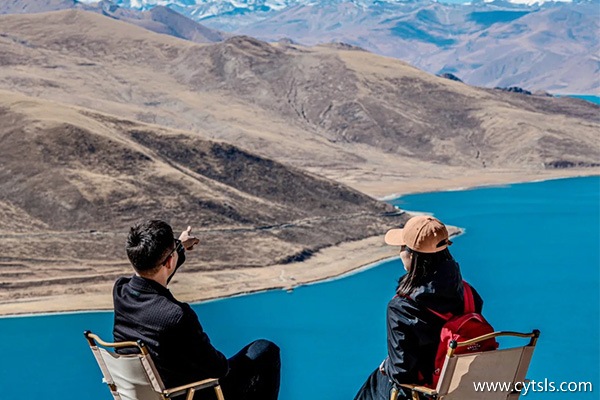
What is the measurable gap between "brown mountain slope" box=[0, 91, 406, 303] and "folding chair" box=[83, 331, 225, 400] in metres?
47.5

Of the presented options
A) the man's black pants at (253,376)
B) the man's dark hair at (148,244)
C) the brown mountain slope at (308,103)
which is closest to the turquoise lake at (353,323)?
the man's black pants at (253,376)

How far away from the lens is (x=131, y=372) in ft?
17.7

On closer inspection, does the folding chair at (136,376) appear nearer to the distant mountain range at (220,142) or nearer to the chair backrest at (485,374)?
the chair backrest at (485,374)

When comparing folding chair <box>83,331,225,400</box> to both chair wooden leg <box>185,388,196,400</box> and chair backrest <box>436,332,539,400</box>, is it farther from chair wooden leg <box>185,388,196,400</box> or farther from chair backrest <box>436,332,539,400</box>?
chair backrest <box>436,332,539,400</box>

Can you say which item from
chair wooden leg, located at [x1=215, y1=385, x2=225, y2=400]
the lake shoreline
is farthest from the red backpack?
the lake shoreline

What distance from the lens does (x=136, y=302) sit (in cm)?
564

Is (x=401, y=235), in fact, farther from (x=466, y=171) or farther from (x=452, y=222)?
(x=466, y=171)

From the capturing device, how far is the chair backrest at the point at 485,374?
5098 millimetres

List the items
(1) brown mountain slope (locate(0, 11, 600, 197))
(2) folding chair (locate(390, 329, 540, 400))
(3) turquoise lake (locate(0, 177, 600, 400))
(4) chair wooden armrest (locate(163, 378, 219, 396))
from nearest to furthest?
(2) folding chair (locate(390, 329, 540, 400)), (4) chair wooden armrest (locate(163, 378, 219, 396)), (3) turquoise lake (locate(0, 177, 600, 400)), (1) brown mountain slope (locate(0, 11, 600, 197))

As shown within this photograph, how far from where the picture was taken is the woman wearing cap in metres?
5.47

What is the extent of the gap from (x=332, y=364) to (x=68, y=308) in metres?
18.1

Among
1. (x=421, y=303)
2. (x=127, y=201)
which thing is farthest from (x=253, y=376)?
(x=127, y=201)

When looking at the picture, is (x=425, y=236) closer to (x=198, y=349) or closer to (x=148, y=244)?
(x=198, y=349)

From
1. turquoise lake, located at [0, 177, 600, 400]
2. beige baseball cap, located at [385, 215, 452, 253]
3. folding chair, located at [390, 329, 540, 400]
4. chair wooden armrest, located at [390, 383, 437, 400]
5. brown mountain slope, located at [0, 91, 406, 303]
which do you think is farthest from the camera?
brown mountain slope, located at [0, 91, 406, 303]
